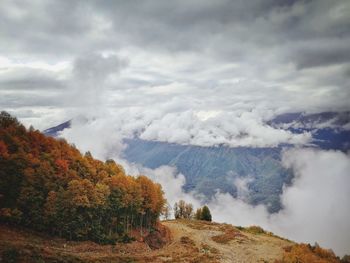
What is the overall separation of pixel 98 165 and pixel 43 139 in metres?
16.4

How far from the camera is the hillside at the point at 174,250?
50.4 m

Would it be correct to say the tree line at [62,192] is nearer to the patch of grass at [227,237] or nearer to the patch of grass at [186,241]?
the patch of grass at [186,241]

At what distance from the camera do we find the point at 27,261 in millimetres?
44344

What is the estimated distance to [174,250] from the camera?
80062mm

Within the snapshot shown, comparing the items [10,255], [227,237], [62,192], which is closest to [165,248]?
[227,237]

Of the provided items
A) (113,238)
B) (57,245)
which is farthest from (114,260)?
(113,238)

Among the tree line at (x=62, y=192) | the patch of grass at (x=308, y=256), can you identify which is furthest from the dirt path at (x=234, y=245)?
the tree line at (x=62, y=192)

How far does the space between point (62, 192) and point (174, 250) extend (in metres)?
30.1

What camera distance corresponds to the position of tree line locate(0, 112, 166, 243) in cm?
6750

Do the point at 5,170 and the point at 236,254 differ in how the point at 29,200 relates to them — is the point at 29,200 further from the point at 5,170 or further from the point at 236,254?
the point at 236,254

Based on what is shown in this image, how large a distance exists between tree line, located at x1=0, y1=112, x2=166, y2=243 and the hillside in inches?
138

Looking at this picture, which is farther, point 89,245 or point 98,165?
point 98,165

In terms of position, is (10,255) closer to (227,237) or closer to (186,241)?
(186,241)

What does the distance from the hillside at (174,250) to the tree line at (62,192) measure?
351cm
